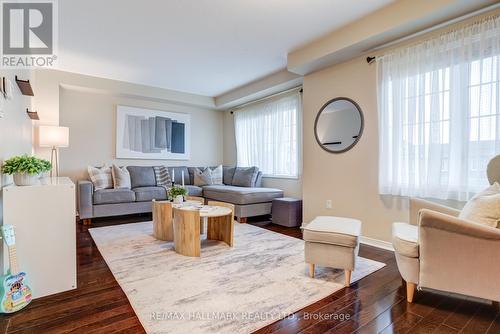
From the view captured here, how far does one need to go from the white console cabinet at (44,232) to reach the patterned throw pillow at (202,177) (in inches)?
136

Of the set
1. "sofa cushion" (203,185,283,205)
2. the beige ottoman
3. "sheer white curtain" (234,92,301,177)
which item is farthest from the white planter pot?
"sheer white curtain" (234,92,301,177)

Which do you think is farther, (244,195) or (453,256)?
(244,195)

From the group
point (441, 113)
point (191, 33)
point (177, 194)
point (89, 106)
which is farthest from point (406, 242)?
point (89, 106)

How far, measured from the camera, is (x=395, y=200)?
2906 mm

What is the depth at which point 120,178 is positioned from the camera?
4512 millimetres

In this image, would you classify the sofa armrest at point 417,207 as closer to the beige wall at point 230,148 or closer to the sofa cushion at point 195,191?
the beige wall at point 230,148

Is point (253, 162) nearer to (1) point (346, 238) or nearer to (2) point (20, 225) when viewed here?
(1) point (346, 238)

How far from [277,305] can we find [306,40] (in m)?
2.96

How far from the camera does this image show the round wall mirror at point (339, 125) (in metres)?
3.27

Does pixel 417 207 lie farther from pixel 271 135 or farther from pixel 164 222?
pixel 271 135

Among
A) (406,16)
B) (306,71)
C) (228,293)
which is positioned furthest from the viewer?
(306,71)

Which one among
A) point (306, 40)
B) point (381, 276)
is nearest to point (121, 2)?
point (306, 40)

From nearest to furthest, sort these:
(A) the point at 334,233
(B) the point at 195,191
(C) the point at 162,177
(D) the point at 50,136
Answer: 1. (A) the point at 334,233
2. (D) the point at 50,136
3. (B) the point at 195,191
4. (C) the point at 162,177

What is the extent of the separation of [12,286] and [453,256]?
111 inches
